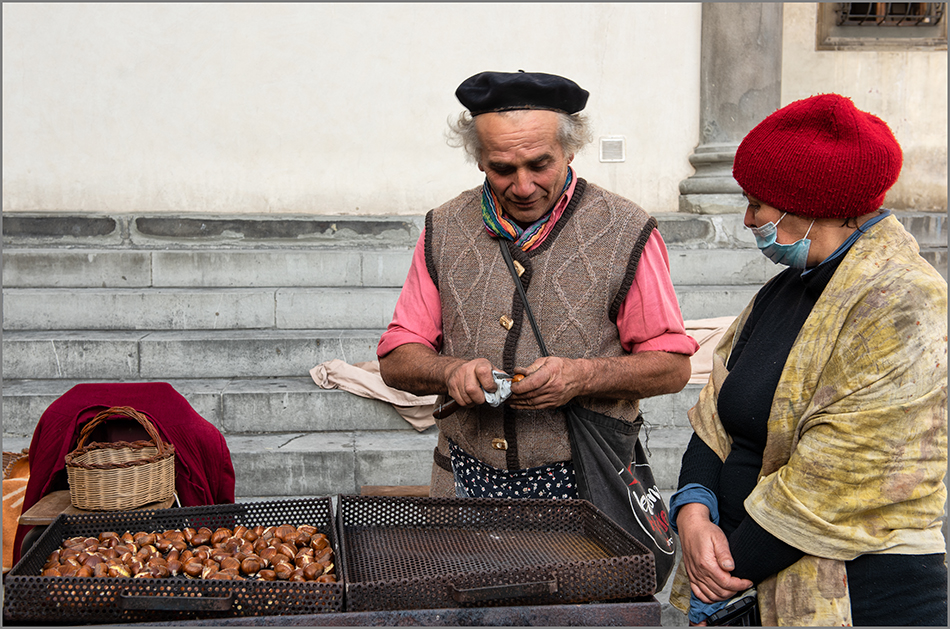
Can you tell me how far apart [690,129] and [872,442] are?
5.53 m

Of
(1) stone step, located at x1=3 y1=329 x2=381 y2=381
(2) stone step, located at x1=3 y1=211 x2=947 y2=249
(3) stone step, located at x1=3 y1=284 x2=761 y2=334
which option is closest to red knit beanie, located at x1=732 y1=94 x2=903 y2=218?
(1) stone step, located at x1=3 y1=329 x2=381 y2=381

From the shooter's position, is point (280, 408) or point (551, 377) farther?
point (280, 408)

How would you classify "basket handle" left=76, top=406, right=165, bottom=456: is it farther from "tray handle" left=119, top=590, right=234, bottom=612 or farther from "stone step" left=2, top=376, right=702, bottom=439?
"stone step" left=2, top=376, right=702, bottom=439

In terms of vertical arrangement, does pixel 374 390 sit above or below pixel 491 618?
below

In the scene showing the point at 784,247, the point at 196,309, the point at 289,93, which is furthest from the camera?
the point at 289,93

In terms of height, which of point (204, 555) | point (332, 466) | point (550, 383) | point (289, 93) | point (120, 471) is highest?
point (289, 93)

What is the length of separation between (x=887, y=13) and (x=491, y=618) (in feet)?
24.6

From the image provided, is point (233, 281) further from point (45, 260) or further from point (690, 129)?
point (690, 129)

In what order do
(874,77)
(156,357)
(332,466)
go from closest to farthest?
(332,466) → (156,357) → (874,77)

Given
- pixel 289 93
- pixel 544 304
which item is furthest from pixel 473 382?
pixel 289 93

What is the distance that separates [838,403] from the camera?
1.50 m

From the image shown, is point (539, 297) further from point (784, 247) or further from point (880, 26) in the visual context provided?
point (880, 26)

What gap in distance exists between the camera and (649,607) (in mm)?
1525

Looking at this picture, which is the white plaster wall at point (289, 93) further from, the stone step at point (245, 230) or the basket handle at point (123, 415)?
the basket handle at point (123, 415)
